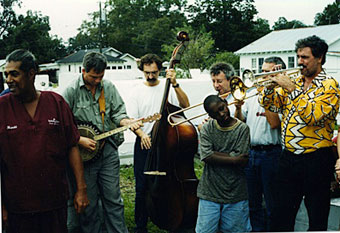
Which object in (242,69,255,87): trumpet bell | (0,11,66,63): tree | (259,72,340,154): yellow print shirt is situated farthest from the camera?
(0,11,66,63): tree

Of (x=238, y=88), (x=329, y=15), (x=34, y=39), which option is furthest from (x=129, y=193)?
(x=329, y=15)

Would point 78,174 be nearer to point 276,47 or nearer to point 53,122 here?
point 53,122

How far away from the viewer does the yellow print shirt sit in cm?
318

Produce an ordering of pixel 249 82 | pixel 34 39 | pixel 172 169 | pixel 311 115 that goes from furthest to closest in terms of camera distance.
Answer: pixel 34 39 → pixel 172 169 → pixel 249 82 → pixel 311 115

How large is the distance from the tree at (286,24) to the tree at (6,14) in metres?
2.51

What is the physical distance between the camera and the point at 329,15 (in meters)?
4.42

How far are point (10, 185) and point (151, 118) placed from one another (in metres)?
1.23

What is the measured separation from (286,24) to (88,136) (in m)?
2.33

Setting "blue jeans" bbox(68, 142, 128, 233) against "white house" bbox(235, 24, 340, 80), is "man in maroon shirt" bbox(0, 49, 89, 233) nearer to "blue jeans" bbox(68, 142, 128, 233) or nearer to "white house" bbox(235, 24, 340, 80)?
"blue jeans" bbox(68, 142, 128, 233)

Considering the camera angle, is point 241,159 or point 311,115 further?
point 241,159

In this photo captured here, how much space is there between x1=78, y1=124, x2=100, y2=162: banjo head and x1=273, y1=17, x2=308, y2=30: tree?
217 centimetres

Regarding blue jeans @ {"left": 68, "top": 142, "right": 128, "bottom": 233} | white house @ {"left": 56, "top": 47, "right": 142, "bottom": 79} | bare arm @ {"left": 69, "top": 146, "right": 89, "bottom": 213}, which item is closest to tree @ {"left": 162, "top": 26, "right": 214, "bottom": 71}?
white house @ {"left": 56, "top": 47, "right": 142, "bottom": 79}

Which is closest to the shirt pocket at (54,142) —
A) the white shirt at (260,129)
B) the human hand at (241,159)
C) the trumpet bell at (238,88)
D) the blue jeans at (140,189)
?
the blue jeans at (140,189)

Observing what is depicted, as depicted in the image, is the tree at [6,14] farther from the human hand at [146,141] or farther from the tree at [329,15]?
the tree at [329,15]
